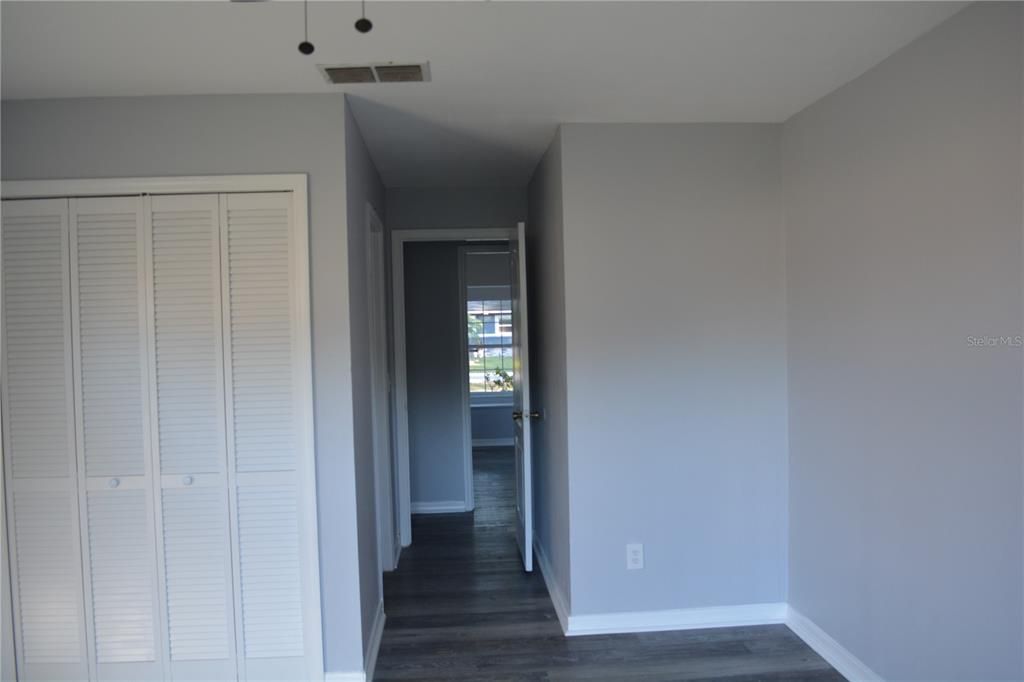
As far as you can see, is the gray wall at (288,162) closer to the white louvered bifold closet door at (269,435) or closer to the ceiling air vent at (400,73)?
the white louvered bifold closet door at (269,435)

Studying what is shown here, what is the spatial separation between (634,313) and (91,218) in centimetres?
233

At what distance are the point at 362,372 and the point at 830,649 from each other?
238 centimetres

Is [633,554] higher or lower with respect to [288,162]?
lower

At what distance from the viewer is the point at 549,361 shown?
3213 mm

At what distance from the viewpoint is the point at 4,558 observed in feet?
7.54

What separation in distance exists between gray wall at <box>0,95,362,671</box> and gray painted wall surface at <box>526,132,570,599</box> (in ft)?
3.37

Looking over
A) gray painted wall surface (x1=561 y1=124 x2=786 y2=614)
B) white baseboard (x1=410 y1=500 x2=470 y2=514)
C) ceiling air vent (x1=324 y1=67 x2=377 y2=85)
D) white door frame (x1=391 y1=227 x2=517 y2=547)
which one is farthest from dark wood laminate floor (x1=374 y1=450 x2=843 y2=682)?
ceiling air vent (x1=324 y1=67 x2=377 y2=85)

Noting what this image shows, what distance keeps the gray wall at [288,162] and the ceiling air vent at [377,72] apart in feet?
1.09

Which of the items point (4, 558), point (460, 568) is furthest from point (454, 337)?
point (4, 558)

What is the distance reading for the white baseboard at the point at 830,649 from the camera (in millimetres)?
2297

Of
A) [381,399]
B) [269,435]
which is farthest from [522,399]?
[269,435]

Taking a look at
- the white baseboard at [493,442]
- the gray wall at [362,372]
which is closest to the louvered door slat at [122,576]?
the gray wall at [362,372]

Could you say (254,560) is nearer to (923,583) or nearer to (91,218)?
(91,218)

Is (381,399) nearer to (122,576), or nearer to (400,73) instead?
(122,576)
